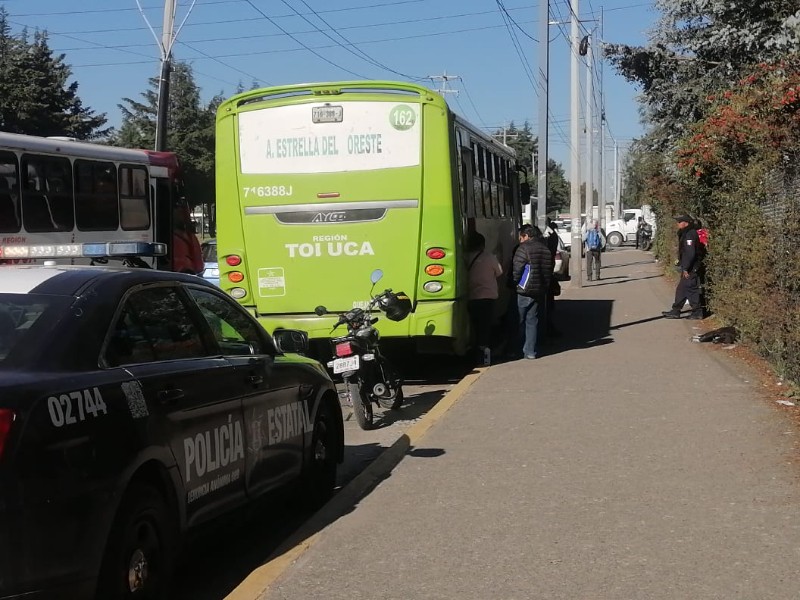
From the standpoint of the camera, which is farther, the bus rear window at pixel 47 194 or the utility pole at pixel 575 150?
the utility pole at pixel 575 150

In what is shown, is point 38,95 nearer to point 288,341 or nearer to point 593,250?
point 593,250

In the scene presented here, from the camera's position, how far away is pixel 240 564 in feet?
19.8

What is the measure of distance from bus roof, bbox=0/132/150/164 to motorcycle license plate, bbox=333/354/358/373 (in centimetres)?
898

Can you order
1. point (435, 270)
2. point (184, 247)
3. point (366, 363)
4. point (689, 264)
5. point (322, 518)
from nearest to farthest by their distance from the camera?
point (322, 518), point (366, 363), point (435, 270), point (689, 264), point (184, 247)

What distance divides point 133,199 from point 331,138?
943cm

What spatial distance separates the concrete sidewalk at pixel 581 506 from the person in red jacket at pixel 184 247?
10292 millimetres

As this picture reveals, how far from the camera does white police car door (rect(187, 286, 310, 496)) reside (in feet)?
19.0

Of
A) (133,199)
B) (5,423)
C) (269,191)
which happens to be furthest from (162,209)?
(5,423)

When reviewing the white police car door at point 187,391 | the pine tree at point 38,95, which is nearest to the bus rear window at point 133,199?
the white police car door at point 187,391

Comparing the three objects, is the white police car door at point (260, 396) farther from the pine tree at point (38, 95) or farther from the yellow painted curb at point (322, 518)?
the pine tree at point (38, 95)

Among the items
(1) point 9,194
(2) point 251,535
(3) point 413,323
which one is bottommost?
(2) point 251,535

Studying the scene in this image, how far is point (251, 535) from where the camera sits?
6609 millimetres

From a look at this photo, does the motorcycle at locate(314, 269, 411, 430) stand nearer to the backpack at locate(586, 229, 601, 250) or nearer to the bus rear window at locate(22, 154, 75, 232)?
the bus rear window at locate(22, 154, 75, 232)

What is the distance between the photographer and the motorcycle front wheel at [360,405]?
9656mm
